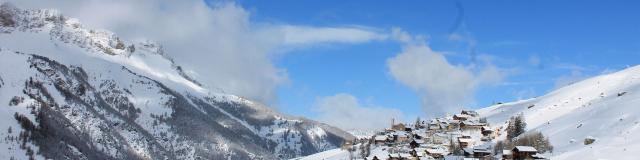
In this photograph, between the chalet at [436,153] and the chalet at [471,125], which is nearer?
the chalet at [436,153]

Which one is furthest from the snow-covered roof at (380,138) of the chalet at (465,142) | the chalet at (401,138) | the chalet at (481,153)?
the chalet at (481,153)

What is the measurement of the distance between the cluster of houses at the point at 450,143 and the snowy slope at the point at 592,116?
594cm

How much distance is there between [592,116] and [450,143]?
40190mm

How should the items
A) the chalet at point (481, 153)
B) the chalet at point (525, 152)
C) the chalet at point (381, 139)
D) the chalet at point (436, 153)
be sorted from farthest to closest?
the chalet at point (381, 139), the chalet at point (436, 153), the chalet at point (481, 153), the chalet at point (525, 152)

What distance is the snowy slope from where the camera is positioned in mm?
90375

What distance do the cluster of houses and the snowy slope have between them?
594 cm

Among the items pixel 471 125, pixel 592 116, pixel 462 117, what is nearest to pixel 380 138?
pixel 462 117

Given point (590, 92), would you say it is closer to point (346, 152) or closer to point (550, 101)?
point (550, 101)

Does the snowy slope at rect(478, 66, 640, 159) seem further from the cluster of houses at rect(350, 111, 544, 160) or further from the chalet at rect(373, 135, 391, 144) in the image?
the chalet at rect(373, 135, 391, 144)

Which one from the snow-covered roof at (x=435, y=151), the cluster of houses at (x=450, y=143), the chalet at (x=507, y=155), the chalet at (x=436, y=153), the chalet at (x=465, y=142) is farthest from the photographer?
the chalet at (x=465, y=142)

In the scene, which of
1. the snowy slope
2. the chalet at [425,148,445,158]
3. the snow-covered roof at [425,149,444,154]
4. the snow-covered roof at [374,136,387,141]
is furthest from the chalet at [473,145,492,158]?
the snow-covered roof at [374,136,387,141]

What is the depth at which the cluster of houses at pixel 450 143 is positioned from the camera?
121688mm

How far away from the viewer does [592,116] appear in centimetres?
11594

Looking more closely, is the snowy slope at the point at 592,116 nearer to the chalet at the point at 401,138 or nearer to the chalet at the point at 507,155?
the chalet at the point at 507,155
